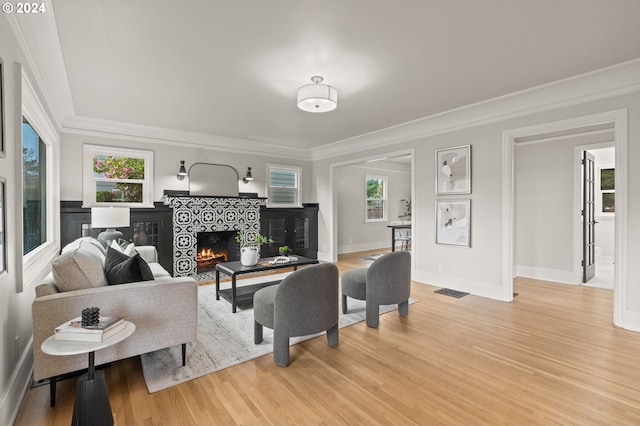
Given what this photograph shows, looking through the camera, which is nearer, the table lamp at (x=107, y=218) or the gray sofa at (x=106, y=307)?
the gray sofa at (x=106, y=307)

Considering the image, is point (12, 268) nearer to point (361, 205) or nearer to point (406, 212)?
point (361, 205)

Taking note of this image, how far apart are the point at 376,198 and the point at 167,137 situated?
5.91 metres

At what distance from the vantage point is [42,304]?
1.92m

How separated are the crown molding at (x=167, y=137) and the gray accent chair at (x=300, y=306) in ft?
13.3

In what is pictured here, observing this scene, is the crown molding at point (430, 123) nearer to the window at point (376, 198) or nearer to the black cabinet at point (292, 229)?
the black cabinet at point (292, 229)

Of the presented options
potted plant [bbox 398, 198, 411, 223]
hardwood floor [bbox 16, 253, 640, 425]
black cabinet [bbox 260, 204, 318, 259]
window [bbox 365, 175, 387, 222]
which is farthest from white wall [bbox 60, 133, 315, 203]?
potted plant [bbox 398, 198, 411, 223]

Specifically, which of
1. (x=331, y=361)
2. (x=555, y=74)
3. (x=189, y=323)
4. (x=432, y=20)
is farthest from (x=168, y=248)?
(x=555, y=74)

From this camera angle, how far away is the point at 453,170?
4.70 meters

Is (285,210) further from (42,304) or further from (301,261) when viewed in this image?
(42,304)

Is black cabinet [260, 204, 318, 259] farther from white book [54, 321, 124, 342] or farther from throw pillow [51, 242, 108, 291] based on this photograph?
white book [54, 321, 124, 342]

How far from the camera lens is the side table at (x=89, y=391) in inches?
63.2

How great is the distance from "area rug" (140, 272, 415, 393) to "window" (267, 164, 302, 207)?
3.40m

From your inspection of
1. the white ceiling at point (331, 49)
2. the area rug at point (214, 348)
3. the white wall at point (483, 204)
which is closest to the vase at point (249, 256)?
the area rug at point (214, 348)

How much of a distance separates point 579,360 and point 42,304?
12.9 ft
